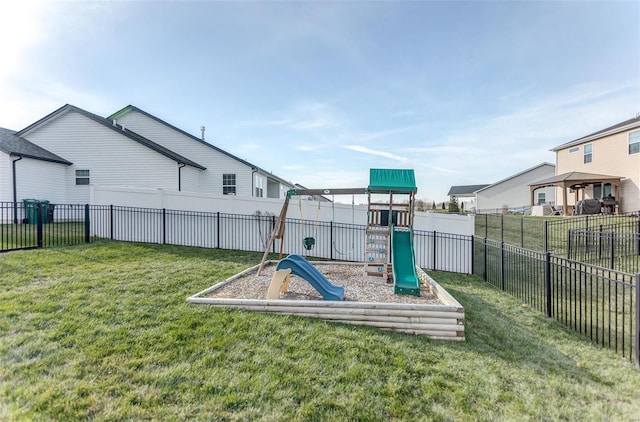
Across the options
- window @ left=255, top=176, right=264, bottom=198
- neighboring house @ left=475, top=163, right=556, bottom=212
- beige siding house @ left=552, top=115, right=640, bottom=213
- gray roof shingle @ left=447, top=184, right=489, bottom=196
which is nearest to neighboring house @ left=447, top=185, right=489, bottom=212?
gray roof shingle @ left=447, top=184, right=489, bottom=196

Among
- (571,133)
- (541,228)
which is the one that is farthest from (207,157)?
(571,133)

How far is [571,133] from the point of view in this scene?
75.3ft

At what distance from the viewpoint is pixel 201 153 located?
17750 millimetres

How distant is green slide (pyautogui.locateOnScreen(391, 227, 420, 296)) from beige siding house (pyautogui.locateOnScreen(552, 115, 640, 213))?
765 inches

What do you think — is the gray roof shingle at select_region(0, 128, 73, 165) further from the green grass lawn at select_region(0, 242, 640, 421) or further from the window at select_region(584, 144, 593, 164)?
the window at select_region(584, 144, 593, 164)

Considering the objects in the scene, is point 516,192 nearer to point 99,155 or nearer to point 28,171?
point 99,155

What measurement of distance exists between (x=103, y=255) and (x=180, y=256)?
6.22 ft

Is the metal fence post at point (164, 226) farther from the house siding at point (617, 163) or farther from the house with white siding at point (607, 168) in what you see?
the house siding at point (617, 163)

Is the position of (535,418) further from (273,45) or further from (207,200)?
(273,45)

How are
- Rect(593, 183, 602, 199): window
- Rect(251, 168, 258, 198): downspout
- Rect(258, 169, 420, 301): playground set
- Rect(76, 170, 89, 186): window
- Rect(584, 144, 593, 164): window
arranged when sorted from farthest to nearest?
Rect(584, 144, 593, 164): window
Rect(593, 183, 602, 199): window
Rect(251, 168, 258, 198): downspout
Rect(76, 170, 89, 186): window
Rect(258, 169, 420, 301): playground set

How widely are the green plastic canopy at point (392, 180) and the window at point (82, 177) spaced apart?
1628 cm

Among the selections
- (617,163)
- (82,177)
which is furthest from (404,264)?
(617,163)

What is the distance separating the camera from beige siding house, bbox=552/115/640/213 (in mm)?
17562

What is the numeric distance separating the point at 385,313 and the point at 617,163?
23820 millimetres
